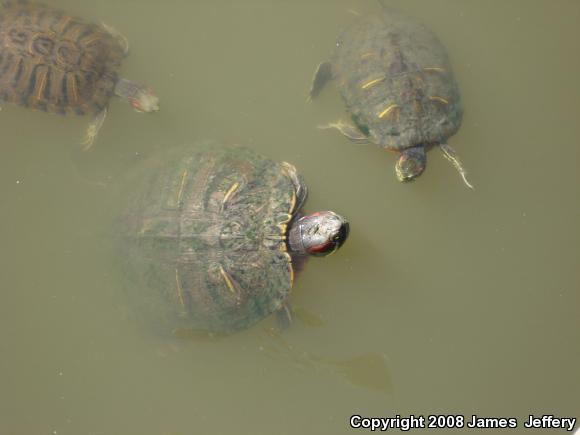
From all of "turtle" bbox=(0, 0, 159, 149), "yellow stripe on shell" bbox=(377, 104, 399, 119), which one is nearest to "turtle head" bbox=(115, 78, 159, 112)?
"turtle" bbox=(0, 0, 159, 149)

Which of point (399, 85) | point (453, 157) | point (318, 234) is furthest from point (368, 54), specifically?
point (318, 234)

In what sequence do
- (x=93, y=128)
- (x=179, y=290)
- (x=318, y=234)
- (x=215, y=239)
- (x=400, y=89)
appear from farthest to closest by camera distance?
1. (x=93, y=128)
2. (x=400, y=89)
3. (x=318, y=234)
4. (x=179, y=290)
5. (x=215, y=239)

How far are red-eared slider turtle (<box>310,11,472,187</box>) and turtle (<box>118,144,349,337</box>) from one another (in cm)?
78

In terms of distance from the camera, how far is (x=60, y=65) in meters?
4.21

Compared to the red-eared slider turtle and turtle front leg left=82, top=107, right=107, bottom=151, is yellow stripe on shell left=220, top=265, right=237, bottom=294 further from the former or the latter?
turtle front leg left=82, top=107, right=107, bottom=151

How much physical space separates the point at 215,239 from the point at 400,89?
1735 millimetres

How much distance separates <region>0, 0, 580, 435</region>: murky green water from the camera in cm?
442

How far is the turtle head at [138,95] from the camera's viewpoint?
448cm

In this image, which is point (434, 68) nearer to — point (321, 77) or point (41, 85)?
point (321, 77)

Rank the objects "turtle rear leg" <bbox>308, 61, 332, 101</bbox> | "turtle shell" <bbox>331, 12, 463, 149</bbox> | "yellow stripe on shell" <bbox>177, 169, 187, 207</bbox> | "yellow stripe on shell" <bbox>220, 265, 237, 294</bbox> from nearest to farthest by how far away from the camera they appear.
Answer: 1. "yellow stripe on shell" <bbox>220, 265, 237, 294</bbox>
2. "yellow stripe on shell" <bbox>177, 169, 187, 207</bbox>
3. "turtle shell" <bbox>331, 12, 463, 149</bbox>
4. "turtle rear leg" <bbox>308, 61, 332, 101</bbox>

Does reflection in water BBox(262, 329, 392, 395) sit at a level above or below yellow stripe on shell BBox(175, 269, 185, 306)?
below

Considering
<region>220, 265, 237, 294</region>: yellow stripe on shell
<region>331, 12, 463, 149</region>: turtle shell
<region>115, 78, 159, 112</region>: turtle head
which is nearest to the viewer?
<region>220, 265, 237, 294</region>: yellow stripe on shell

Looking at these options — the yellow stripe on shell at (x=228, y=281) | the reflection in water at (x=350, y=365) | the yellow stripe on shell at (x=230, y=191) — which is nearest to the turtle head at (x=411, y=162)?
the yellow stripe on shell at (x=230, y=191)

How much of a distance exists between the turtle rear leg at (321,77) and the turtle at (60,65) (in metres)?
1.30
